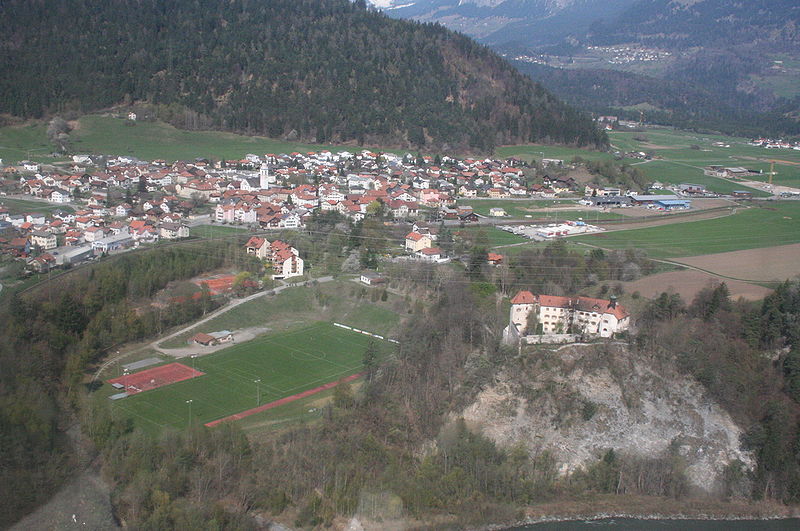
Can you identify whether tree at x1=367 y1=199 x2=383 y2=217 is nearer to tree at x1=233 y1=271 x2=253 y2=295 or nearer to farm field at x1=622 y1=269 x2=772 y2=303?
tree at x1=233 y1=271 x2=253 y2=295

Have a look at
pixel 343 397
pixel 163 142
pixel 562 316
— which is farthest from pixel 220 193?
pixel 343 397

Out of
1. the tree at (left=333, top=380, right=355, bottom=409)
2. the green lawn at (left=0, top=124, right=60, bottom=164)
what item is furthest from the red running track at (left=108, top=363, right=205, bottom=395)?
the green lawn at (left=0, top=124, right=60, bottom=164)

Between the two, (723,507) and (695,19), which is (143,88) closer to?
(723,507)

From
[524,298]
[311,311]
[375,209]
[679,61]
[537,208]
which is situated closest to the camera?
[524,298]

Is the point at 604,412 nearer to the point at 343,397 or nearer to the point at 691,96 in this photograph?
the point at 343,397

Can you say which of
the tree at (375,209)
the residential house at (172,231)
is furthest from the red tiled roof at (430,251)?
the residential house at (172,231)
